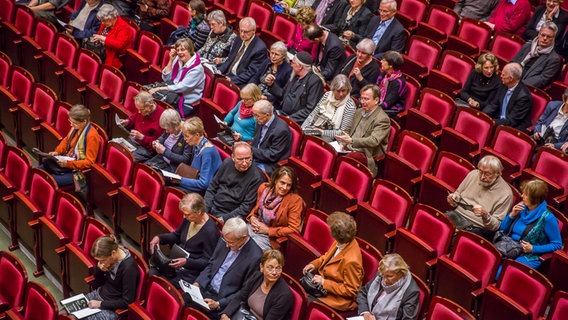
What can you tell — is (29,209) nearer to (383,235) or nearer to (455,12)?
(383,235)

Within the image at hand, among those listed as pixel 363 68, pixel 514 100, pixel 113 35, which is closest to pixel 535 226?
pixel 514 100

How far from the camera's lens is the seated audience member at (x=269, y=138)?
5.28m

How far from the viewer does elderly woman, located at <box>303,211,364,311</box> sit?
13.8ft

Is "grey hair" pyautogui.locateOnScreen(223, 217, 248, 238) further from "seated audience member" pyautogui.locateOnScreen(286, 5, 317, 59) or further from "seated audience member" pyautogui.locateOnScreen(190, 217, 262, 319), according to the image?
"seated audience member" pyautogui.locateOnScreen(286, 5, 317, 59)

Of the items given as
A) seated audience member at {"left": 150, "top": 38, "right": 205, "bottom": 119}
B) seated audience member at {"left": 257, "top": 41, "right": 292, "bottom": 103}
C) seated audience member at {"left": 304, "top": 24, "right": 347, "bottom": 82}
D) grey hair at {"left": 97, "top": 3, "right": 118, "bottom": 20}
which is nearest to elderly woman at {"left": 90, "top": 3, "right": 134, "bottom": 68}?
grey hair at {"left": 97, "top": 3, "right": 118, "bottom": 20}

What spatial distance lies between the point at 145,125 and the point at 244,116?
69cm

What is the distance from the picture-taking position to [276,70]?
6160 mm

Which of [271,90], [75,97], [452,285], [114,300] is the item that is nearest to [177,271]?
[114,300]

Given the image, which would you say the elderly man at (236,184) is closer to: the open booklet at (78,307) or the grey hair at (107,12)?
the open booklet at (78,307)

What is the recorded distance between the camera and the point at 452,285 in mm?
4391

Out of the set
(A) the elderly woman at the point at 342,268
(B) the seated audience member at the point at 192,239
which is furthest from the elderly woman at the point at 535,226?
(B) the seated audience member at the point at 192,239

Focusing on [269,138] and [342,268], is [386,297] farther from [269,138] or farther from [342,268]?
[269,138]

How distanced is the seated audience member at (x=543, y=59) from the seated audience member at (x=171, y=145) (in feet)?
8.66

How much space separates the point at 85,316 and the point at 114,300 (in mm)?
167
